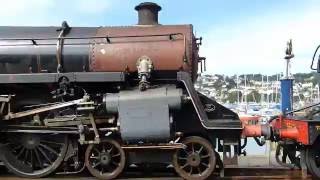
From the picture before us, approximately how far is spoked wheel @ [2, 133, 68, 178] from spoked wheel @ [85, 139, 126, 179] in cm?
55

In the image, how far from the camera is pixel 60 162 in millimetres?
8422

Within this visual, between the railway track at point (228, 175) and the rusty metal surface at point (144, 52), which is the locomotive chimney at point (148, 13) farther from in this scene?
the railway track at point (228, 175)

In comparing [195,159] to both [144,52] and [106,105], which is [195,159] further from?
[144,52]

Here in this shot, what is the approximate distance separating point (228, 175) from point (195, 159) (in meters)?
1.00

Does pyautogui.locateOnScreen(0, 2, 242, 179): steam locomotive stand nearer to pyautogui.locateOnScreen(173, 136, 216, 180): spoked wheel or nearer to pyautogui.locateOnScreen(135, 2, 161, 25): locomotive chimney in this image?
pyautogui.locateOnScreen(173, 136, 216, 180): spoked wheel

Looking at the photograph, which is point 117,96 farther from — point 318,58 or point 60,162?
point 318,58

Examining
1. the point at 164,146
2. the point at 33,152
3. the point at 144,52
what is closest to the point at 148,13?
the point at 144,52

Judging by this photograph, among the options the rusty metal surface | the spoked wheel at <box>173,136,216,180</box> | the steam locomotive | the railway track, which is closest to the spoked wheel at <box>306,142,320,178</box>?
the railway track

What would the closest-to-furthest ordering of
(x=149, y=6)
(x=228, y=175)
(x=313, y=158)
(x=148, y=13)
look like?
(x=313, y=158)
(x=228, y=175)
(x=148, y=13)
(x=149, y=6)

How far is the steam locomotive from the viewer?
7.95 m

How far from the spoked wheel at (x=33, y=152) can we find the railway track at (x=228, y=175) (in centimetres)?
25

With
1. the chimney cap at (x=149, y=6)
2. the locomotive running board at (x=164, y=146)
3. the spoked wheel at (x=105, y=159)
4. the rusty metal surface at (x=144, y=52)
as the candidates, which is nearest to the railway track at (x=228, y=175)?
the spoked wheel at (x=105, y=159)

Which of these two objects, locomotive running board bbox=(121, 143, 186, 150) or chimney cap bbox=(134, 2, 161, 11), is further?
chimney cap bbox=(134, 2, 161, 11)

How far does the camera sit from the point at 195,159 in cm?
799
